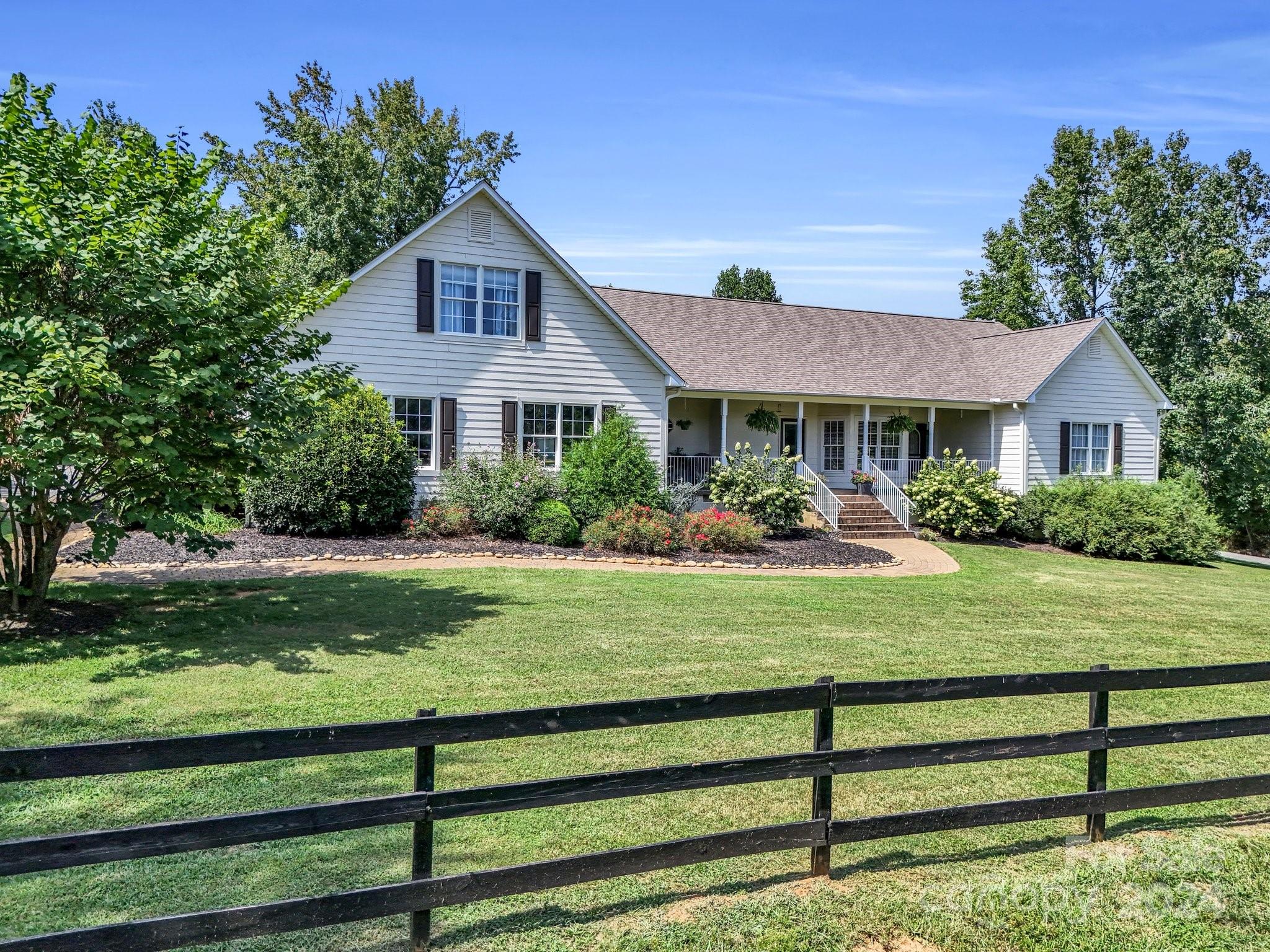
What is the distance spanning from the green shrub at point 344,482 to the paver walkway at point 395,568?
2.20 meters

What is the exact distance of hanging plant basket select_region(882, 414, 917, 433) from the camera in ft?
83.9

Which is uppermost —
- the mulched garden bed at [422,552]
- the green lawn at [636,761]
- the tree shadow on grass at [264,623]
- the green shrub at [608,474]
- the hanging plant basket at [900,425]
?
the hanging plant basket at [900,425]

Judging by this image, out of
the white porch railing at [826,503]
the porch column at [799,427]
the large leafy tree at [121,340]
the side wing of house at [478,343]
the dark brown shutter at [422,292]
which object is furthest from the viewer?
the porch column at [799,427]

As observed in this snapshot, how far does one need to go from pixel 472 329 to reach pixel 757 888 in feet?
51.8

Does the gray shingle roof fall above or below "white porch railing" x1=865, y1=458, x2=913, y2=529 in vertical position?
above

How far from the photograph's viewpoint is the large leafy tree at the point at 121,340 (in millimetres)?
7793

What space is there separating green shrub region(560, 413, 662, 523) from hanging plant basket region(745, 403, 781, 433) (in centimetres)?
627

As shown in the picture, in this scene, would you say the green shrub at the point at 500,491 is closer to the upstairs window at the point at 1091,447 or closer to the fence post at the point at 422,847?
the fence post at the point at 422,847

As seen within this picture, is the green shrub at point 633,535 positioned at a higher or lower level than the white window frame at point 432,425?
lower

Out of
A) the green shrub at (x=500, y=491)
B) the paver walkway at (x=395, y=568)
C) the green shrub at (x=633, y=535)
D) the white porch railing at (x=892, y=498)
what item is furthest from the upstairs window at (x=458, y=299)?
the white porch railing at (x=892, y=498)

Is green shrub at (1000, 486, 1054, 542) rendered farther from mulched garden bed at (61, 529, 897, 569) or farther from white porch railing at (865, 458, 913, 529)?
mulched garden bed at (61, 529, 897, 569)

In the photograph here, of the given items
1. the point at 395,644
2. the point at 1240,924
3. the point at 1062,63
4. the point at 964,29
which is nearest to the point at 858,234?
the point at 1062,63

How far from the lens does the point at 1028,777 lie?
20.2ft

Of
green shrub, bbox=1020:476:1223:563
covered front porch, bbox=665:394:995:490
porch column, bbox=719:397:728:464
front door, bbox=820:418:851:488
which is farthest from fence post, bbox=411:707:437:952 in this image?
front door, bbox=820:418:851:488
